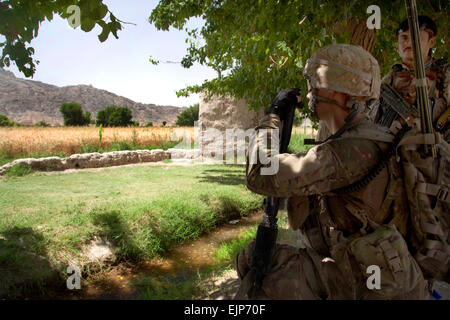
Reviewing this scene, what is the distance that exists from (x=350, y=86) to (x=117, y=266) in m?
3.66

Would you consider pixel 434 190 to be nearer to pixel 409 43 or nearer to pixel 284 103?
pixel 284 103

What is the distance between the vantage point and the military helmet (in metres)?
1.51

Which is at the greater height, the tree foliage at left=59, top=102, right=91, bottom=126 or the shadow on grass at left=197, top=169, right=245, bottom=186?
the tree foliage at left=59, top=102, right=91, bottom=126

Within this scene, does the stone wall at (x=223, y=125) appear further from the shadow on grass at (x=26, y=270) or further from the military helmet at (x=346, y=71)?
the military helmet at (x=346, y=71)

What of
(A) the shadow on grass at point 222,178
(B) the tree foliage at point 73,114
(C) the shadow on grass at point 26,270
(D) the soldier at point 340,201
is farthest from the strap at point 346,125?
(B) the tree foliage at point 73,114

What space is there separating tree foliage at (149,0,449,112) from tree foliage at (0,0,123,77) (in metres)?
1.60

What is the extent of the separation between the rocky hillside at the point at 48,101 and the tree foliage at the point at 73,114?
1409cm

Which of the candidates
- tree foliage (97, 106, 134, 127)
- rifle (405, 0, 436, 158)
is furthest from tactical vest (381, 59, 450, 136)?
tree foliage (97, 106, 134, 127)

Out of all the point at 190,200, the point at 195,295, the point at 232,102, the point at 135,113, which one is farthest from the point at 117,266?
the point at 135,113

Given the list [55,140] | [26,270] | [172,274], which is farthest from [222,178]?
[55,140]

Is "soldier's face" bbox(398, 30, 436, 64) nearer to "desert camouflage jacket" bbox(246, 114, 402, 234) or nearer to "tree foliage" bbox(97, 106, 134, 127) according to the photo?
"desert camouflage jacket" bbox(246, 114, 402, 234)

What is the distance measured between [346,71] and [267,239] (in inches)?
33.7
